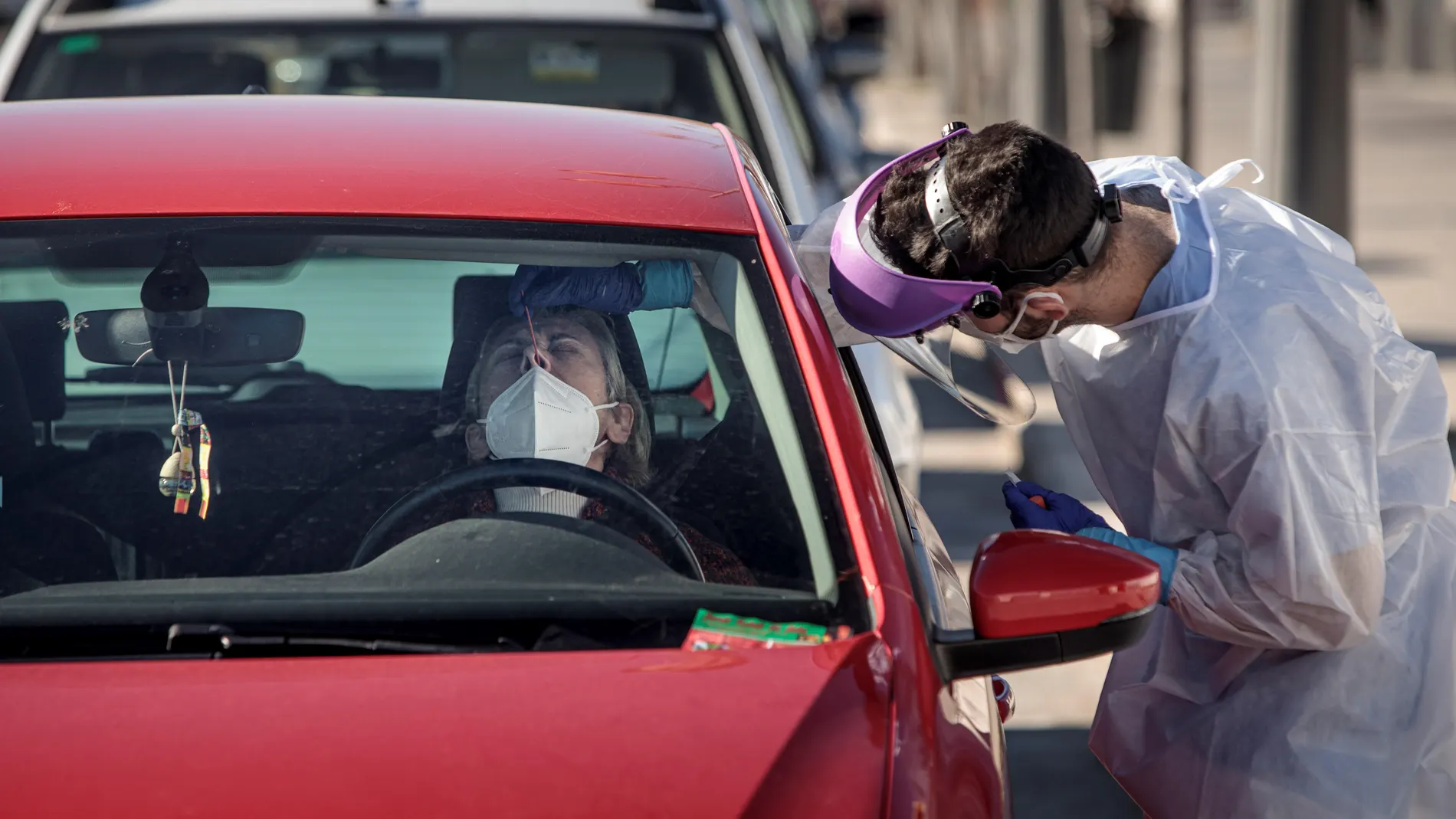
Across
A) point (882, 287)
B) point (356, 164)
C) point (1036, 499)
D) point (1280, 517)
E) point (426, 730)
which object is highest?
point (356, 164)

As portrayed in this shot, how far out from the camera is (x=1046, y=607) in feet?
6.78

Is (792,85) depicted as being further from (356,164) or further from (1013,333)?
(356,164)

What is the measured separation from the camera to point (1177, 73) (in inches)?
477

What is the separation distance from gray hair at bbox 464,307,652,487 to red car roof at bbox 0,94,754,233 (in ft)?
0.55

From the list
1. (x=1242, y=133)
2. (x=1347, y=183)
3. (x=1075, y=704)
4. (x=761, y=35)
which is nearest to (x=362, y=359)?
(x=1075, y=704)

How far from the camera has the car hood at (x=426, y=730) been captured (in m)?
1.72

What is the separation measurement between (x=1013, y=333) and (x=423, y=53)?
9.37 feet

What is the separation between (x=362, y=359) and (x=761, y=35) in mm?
3151

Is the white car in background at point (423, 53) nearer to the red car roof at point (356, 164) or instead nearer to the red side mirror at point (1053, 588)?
the red car roof at point (356, 164)

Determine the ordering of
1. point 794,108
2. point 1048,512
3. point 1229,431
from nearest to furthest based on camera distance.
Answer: point 1229,431 < point 1048,512 < point 794,108

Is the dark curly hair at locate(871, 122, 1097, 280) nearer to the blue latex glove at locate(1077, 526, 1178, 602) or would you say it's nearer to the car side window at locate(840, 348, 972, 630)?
the car side window at locate(840, 348, 972, 630)

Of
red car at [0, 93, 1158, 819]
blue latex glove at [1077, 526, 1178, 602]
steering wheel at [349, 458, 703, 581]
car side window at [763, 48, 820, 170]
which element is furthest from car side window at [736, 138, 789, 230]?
car side window at [763, 48, 820, 170]

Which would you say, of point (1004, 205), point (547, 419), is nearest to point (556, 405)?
point (547, 419)

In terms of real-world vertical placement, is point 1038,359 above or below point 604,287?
below
